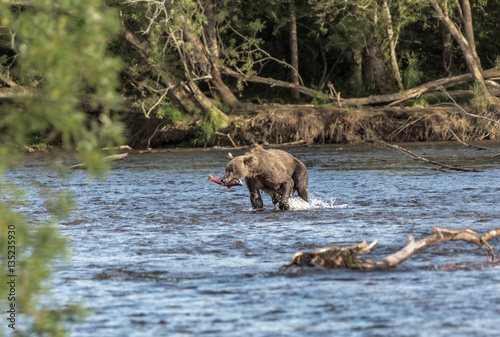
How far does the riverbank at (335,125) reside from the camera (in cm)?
3086

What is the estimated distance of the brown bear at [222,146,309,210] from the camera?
42.3 feet

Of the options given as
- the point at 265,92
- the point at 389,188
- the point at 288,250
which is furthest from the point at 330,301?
the point at 265,92

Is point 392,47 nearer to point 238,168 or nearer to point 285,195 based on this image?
point 285,195

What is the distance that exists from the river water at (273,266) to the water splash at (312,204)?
0.04m

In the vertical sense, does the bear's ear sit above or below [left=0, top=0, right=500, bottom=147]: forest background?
below

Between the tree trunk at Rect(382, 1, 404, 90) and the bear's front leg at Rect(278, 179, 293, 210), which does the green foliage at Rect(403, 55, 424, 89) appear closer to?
the tree trunk at Rect(382, 1, 404, 90)

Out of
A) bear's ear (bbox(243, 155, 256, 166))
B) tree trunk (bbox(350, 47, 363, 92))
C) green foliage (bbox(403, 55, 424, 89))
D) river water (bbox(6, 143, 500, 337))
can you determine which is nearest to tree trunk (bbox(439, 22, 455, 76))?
green foliage (bbox(403, 55, 424, 89))

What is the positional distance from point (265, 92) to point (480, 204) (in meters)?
25.8

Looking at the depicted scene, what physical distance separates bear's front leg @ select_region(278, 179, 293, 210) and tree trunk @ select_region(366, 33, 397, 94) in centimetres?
2162

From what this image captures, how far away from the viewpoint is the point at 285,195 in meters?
13.7

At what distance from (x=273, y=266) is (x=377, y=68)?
2711 centimetres

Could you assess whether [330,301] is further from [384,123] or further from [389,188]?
[384,123]

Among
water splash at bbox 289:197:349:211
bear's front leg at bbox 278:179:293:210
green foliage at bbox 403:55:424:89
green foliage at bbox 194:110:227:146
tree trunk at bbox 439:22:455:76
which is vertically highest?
tree trunk at bbox 439:22:455:76

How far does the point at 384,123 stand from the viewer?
103 ft
